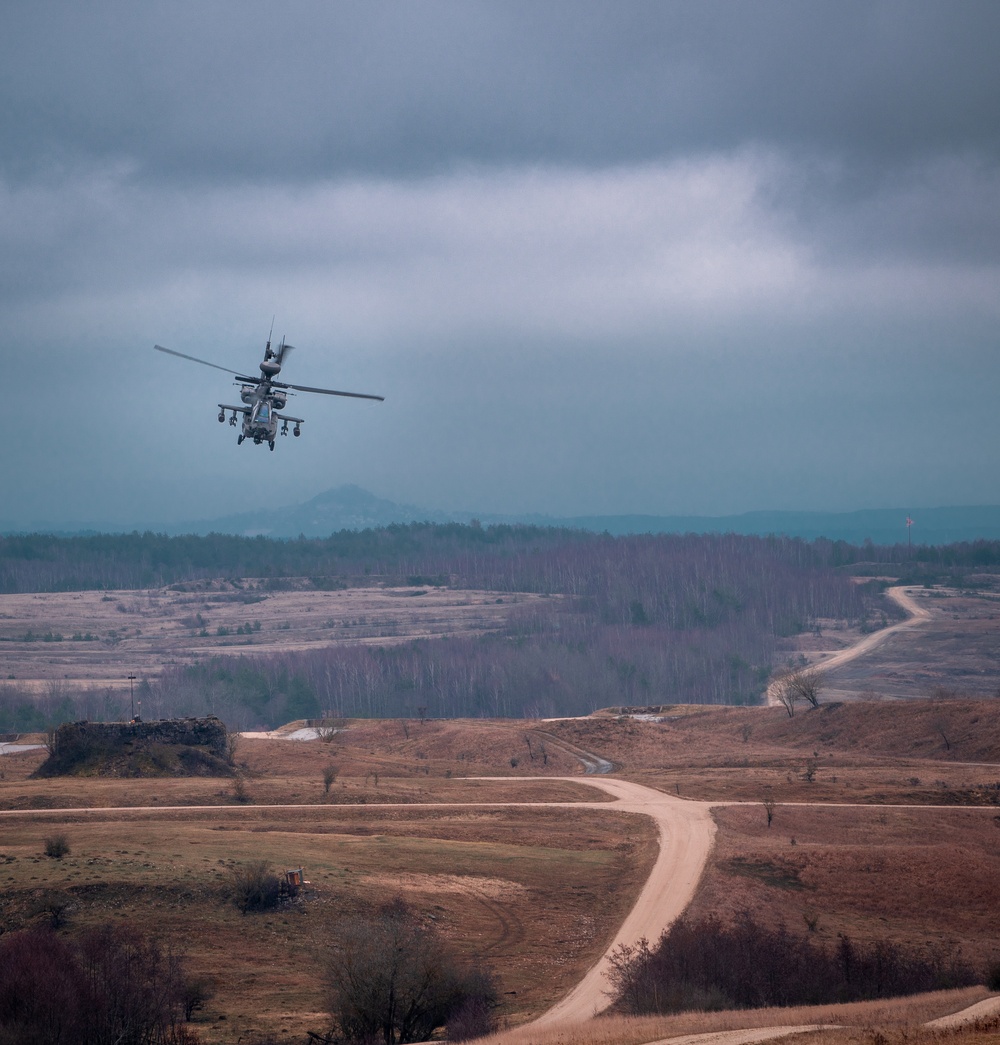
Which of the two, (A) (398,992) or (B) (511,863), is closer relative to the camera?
(A) (398,992)

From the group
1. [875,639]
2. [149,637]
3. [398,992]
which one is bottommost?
[149,637]

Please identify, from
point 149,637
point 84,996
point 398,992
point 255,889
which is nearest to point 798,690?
point 255,889

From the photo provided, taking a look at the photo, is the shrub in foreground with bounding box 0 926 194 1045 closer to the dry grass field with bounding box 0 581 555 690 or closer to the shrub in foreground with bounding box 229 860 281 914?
the shrub in foreground with bounding box 229 860 281 914

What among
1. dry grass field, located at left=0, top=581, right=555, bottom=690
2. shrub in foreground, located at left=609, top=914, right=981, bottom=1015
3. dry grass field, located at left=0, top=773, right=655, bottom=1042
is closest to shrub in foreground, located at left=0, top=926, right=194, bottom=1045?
dry grass field, located at left=0, top=773, right=655, bottom=1042

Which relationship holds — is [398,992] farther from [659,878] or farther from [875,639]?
[875,639]

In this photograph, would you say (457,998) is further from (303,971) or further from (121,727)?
(121,727)

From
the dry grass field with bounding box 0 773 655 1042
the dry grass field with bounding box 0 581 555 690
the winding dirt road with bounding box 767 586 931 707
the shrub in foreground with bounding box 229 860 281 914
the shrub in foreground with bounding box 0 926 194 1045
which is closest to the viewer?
the shrub in foreground with bounding box 0 926 194 1045

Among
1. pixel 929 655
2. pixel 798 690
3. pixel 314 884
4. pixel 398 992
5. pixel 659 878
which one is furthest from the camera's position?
pixel 929 655

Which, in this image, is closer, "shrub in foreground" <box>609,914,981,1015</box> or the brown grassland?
"shrub in foreground" <box>609,914,981,1015</box>

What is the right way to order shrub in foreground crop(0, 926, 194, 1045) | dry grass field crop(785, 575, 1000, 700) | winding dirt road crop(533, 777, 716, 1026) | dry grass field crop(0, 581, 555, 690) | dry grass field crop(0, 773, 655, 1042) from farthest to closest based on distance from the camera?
1. dry grass field crop(0, 581, 555, 690)
2. dry grass field crop(785, 575, 1000, 700)
3. dry grass field crop(0, 773, 655, 1042)
4. winding dirt road crop(533, 777, 716, 1026)
5. shrub in foreground crop(0, 926, 194, 1045)

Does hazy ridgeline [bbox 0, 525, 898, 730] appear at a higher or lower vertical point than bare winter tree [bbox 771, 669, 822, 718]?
lower
